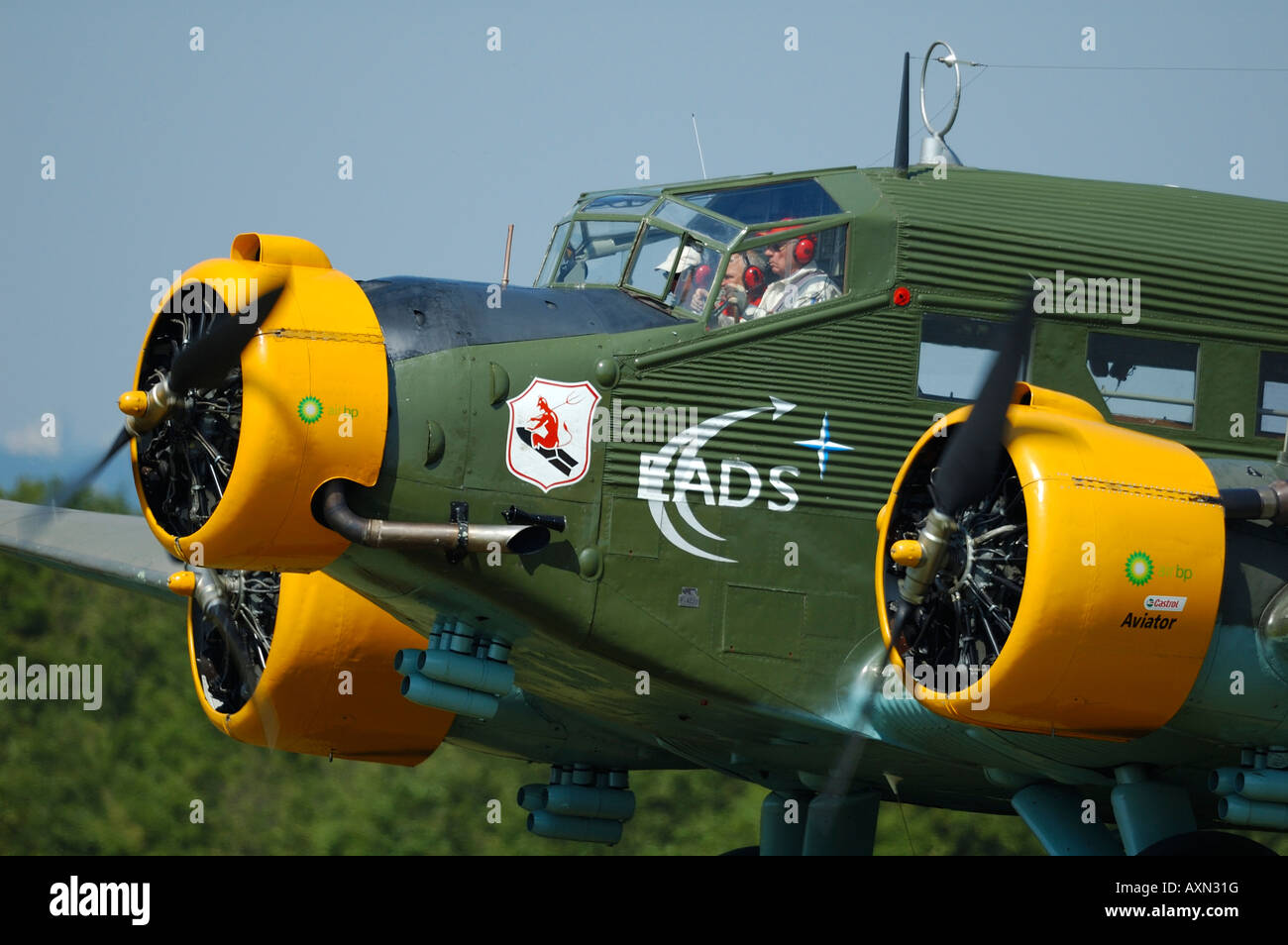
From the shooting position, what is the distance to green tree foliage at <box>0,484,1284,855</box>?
23500 mm

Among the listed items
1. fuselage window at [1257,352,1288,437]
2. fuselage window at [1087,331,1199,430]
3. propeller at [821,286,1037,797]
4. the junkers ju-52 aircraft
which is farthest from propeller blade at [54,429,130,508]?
fuselage window at [1257,352,1288,437]

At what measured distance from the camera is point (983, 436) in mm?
8773

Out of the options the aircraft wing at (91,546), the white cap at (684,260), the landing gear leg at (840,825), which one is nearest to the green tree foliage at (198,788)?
the aircraft wing at (91,546)

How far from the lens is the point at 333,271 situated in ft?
31.9

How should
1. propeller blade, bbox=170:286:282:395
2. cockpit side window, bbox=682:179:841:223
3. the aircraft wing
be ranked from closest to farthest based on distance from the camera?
propeller blade, bbox=170:286:282:395 < cockpit side window, bbox=682:179:841:223 < the aircraft wing

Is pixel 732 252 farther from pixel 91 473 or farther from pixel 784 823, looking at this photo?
pixel 784 823

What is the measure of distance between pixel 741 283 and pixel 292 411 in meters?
2.83

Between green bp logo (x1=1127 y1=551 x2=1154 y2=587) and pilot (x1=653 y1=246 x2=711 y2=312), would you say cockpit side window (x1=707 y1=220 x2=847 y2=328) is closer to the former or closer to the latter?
pilot (x1=653 y1=246 x2=711 y2=312)

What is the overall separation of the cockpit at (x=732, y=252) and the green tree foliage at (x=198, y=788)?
12984mm

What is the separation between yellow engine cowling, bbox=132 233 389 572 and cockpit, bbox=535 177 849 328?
1.96 m

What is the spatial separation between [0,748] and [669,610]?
16715 millimetres

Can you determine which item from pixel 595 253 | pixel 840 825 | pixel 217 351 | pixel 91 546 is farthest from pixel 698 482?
pixel 91 546

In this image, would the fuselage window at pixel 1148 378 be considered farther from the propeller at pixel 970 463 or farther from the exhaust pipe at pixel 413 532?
the exhaust pipe at pixel 413 532

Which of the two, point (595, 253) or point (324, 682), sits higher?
point (595, 253)
